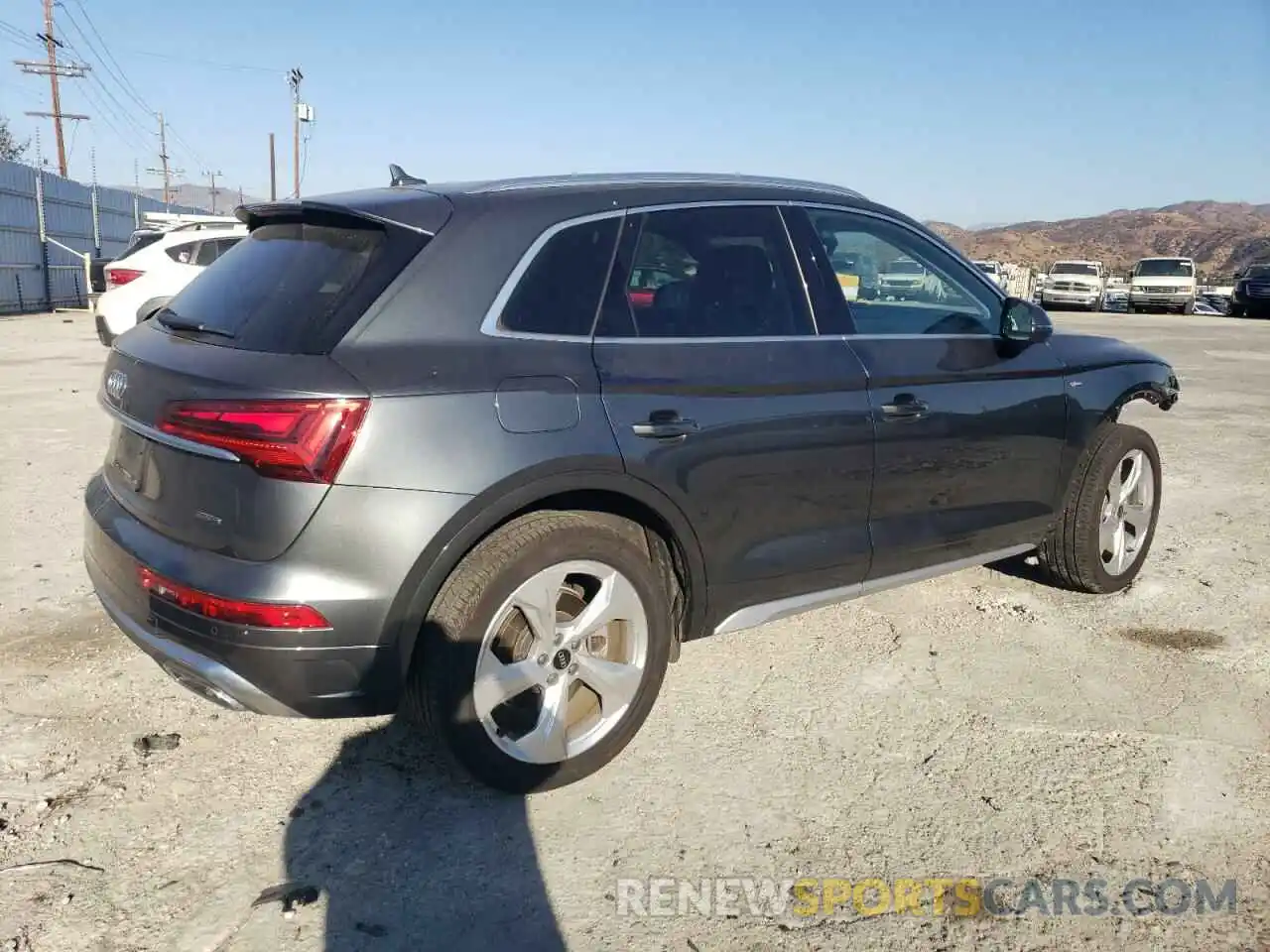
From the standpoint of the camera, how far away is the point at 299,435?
2.45m

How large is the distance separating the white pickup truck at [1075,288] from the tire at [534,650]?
1323 inches

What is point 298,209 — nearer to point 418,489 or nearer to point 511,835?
point 418,489

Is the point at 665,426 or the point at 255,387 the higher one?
the point at 255,387

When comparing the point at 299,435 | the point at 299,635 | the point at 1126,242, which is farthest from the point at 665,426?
the point at 1126,242

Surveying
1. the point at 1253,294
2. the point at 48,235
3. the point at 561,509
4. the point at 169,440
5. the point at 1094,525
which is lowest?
the point at 48,235

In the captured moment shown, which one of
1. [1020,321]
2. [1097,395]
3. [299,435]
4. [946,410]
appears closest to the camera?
[299,435]

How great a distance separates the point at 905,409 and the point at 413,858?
2.19 m

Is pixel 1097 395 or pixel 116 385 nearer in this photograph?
pixel 116 385

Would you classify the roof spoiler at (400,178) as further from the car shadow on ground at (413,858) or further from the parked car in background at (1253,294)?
the parked car in background at (1253,294)

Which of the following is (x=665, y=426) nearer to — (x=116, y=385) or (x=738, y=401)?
(x=738, y=401)

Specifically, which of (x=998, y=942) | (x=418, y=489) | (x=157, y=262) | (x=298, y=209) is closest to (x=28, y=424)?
(x=157, y=262)

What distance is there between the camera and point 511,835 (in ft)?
9.00

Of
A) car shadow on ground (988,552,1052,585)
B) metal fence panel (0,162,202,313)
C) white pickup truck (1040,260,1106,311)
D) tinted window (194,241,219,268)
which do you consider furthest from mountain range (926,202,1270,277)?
car shadow on ground (988,552,1052,585)

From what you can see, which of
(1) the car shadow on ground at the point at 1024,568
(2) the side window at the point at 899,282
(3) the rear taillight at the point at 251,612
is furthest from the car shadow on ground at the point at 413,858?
(1) the car shadow on ground at the point at 1024,568
